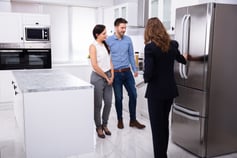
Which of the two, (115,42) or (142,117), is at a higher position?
(115,42)

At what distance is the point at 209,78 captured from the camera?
262 cm

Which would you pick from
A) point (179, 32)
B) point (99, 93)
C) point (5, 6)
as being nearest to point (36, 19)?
point (5, 6)

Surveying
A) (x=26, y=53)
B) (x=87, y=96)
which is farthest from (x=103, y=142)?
(x=26, y=53)

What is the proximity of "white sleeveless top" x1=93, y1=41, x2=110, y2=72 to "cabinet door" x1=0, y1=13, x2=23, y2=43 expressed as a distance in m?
2.08

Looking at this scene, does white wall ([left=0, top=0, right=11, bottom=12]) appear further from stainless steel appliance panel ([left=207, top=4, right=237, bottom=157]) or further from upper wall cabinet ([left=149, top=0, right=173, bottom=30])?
stainless steel appliance panel ([left=207, top=4, right=237, bottom=157])

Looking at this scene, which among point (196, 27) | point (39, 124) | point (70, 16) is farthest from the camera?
point (70, 16)

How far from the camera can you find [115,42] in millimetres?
3496

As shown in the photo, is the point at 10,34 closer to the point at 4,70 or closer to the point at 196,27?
the point at 4,70

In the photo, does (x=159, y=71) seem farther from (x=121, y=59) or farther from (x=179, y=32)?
(x=121, y=59)

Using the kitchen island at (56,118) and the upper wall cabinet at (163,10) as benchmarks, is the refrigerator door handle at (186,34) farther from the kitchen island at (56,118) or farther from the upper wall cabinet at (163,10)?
the kitchen island at (56,118)

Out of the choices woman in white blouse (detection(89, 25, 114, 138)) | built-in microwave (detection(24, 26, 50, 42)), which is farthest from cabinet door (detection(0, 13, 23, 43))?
woman in white blouse (detection(89, 25, 114, 138))

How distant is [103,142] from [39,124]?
121cm

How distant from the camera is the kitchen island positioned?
2137 millimetres

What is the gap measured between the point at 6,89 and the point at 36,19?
1.36 meters
